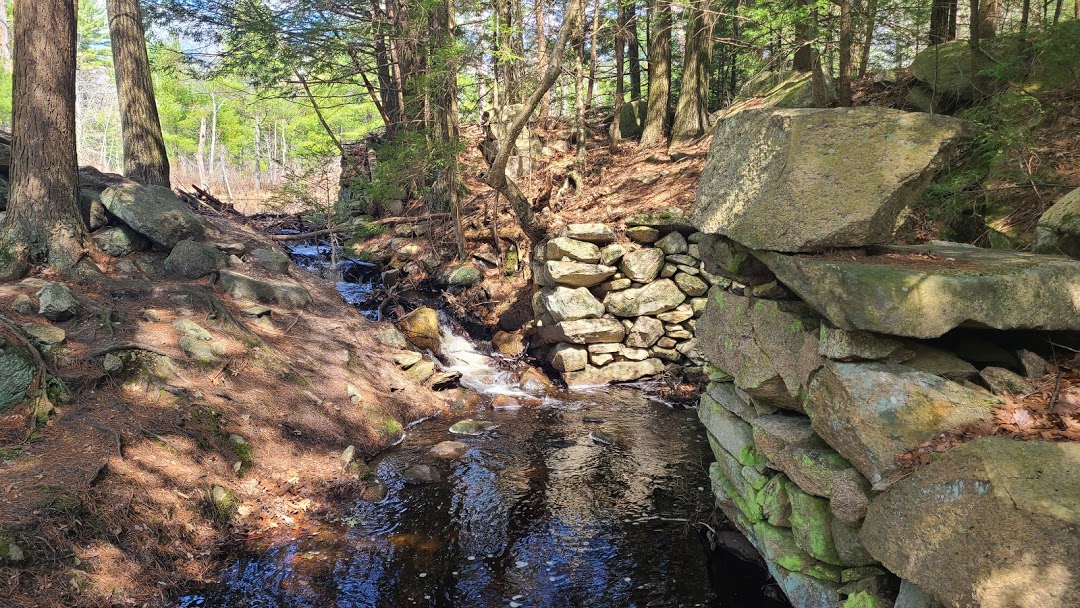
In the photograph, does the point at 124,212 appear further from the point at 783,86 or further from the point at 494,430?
the point at 783,86

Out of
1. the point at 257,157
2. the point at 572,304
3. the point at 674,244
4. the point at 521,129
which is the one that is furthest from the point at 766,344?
the point at 257,157

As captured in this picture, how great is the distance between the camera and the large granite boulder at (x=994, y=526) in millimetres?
2105

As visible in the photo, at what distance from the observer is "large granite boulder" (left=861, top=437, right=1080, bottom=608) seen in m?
2.11

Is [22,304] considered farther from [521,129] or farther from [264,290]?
[521,129]

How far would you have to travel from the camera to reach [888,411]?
2994 millimetres

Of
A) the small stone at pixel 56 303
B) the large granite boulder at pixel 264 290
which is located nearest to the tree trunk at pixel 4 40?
the large granite boulder at pixel 264 290

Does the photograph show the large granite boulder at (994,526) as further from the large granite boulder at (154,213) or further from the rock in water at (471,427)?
the large granite boulder at (154,213)

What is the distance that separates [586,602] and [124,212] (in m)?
8.62

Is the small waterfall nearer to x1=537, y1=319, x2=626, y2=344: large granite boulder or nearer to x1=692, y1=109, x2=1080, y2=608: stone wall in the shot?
x1=537, y1=319, x2=626, y2=344: large granite boulder

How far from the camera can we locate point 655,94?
14367 millimetres

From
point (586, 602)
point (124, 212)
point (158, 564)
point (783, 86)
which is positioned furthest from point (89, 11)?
point (586, 602)

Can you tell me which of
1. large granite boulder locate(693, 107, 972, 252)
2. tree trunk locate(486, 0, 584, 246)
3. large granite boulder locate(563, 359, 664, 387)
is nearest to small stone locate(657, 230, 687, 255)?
large granite boulder locate(563, 359, 664, 387)

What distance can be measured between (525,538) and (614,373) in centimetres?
550

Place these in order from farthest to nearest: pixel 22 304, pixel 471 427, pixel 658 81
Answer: pixel 658 81, pixel 471 427, pixel 22 304
